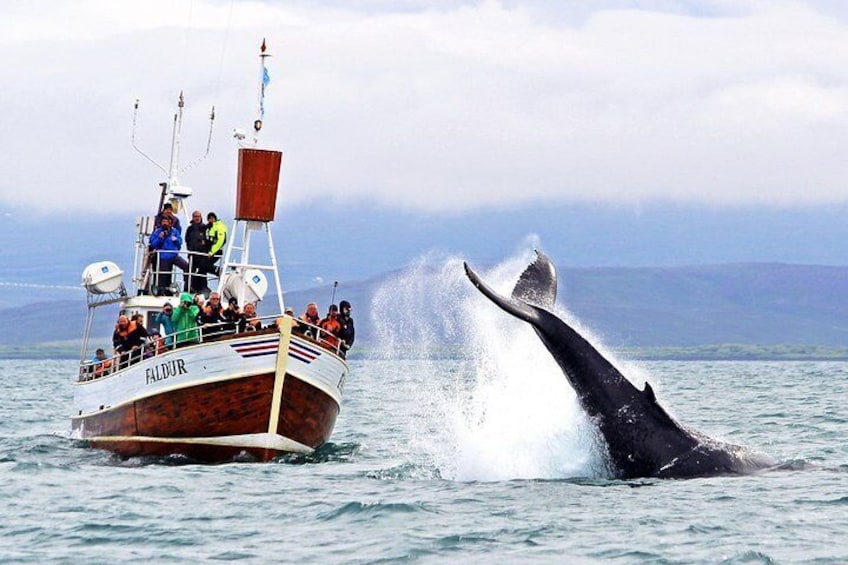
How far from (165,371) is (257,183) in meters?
4.08

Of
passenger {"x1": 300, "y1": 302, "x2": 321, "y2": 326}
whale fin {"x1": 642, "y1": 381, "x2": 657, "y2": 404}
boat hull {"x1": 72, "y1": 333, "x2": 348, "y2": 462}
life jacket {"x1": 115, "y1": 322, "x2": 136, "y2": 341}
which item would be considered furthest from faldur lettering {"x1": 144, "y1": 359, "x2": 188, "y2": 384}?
whale fin {"x1": 642, "y1": 381, "x2": 657, "y2": 404}

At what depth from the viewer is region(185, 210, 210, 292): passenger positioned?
2567 cm

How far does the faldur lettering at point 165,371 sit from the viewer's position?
862 inches

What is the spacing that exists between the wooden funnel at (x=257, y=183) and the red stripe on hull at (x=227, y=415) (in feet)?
12.3

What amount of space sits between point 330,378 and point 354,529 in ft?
29.8

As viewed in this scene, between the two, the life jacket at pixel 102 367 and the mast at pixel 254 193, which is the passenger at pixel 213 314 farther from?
the life jacket at pixel 102 367

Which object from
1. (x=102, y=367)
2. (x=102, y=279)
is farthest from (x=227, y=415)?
(x=102, y=279)

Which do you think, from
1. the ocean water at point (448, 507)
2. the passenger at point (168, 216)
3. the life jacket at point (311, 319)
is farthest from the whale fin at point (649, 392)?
the passenger at point (168, 216)

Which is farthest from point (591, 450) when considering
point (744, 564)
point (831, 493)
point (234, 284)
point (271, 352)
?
point (234, 284)

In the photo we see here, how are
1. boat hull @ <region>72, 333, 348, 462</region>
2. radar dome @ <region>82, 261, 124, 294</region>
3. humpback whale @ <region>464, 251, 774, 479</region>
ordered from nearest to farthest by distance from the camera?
humpback whale @ <region>464, 251, 774, 479</region>
boat hull @ <region>72, 333, 348, 462</region>
radar dome @ <region>82, 261, 124, 294</region>

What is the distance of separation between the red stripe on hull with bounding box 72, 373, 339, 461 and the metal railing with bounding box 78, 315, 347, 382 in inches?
25.6

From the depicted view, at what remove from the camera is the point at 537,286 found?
14.4 metres

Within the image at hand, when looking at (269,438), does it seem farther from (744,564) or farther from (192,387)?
(744,564)

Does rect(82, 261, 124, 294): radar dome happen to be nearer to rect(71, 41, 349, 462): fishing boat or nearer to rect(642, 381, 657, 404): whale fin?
rect(71, 41, 349, 462): fishing boat
